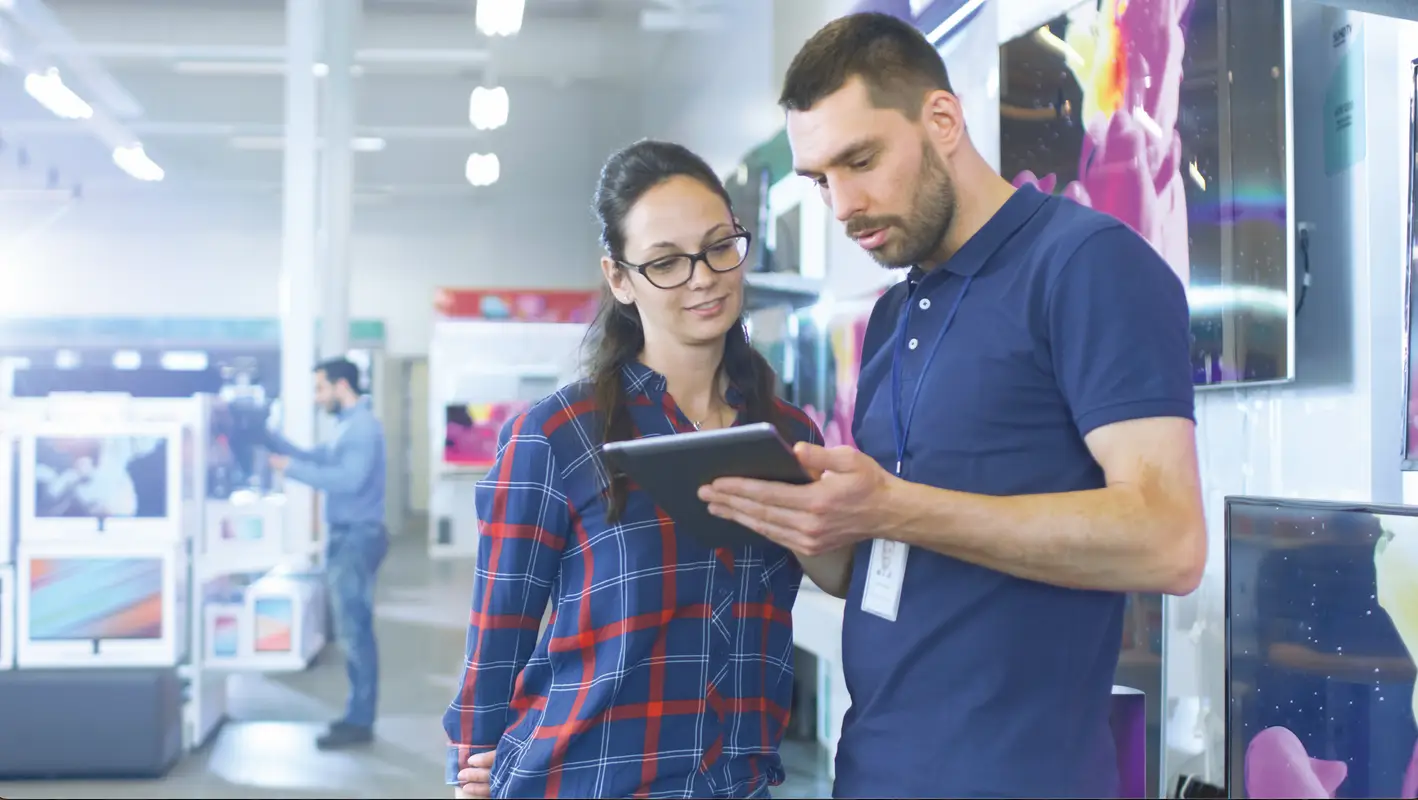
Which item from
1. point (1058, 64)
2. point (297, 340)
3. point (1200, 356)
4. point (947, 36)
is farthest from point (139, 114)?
point (1200, 356)

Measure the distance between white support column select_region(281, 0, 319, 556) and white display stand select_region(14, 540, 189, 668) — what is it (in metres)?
1.03

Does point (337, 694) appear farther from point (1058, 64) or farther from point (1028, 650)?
point (1028, 650)

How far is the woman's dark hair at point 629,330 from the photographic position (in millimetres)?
1381

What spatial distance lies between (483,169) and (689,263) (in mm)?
5330

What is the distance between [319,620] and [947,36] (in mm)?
4270

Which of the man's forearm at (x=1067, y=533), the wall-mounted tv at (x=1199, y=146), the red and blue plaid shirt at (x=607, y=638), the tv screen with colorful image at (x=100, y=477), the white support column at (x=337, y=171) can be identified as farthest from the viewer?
the white support column at (x=337, y=171)

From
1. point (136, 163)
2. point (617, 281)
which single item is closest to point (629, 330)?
point (617, 281)

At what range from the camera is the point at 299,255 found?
5.88 meters

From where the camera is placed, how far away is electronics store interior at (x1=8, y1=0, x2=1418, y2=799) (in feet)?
5.51

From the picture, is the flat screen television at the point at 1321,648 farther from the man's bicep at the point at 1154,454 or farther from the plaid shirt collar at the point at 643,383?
the plaid shirt collar at the point at 643,383

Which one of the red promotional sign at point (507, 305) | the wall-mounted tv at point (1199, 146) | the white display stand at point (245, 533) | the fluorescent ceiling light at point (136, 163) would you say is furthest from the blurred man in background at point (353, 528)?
the wall-mounted tv at point (1199, 146)

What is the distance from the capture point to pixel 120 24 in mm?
6023

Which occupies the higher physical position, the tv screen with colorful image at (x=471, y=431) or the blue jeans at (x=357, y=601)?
the tv screen with colorful image at (x=471, y=431)

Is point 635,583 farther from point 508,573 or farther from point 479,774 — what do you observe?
point 479,774
